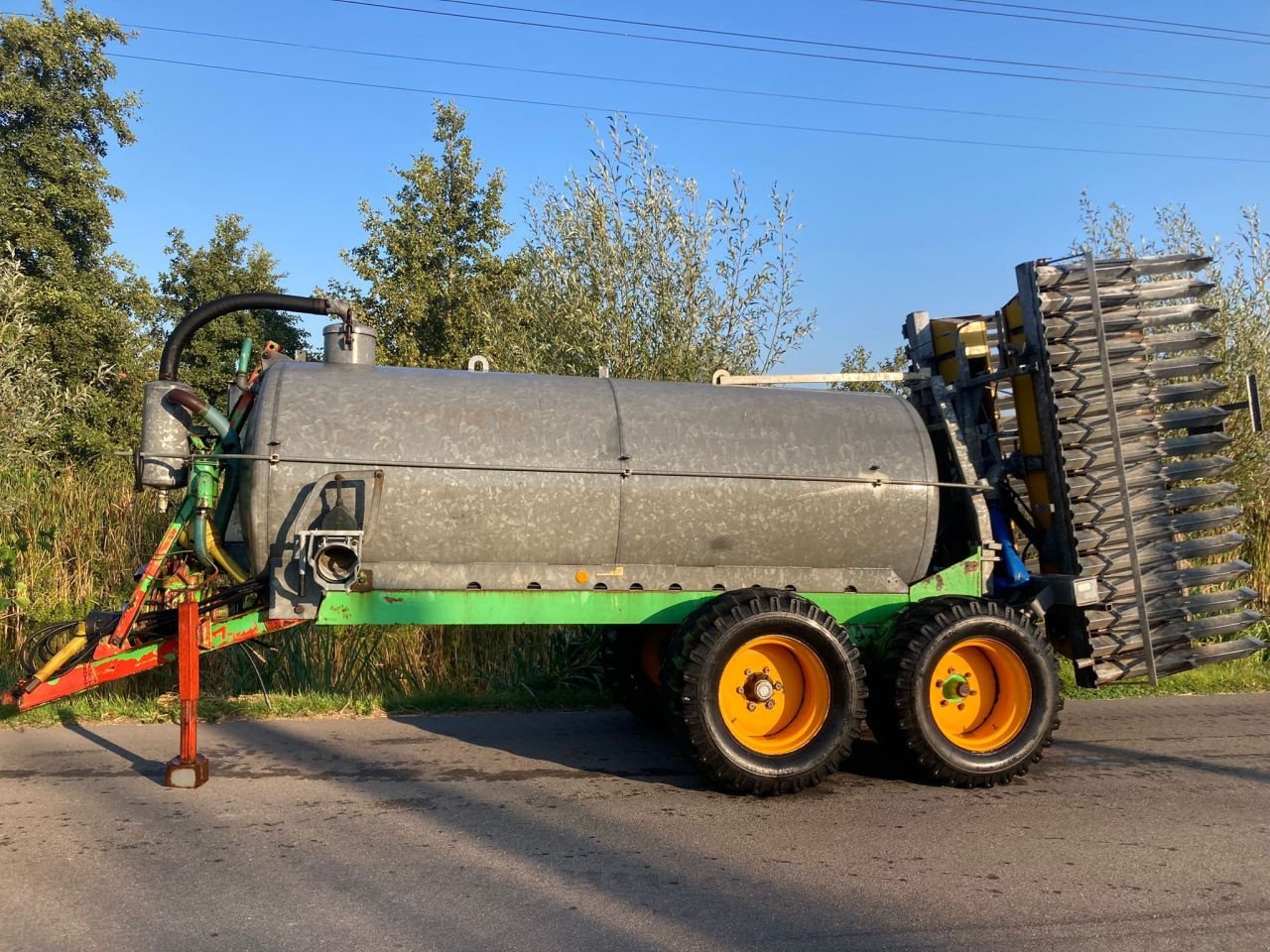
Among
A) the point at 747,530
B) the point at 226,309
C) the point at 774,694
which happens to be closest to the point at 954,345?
the point at 747,530

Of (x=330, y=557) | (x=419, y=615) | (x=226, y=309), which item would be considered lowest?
(x=419, y=615)

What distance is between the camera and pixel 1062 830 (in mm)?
4770

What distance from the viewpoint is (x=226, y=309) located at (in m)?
5.66

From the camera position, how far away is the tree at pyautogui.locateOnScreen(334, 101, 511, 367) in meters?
19.1

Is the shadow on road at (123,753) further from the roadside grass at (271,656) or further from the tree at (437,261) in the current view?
the tree at (437,261)

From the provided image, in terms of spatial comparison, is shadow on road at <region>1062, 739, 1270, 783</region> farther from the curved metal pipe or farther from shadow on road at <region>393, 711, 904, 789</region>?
the curved metal pipe

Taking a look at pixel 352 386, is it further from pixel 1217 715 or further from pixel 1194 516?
pixel 1217 715

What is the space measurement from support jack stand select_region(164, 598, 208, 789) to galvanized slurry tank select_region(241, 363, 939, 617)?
1.47ft

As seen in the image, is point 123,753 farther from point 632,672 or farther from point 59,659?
point 632,672

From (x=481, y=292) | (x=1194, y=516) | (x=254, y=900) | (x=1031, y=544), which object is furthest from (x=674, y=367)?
(x=481, y=292)

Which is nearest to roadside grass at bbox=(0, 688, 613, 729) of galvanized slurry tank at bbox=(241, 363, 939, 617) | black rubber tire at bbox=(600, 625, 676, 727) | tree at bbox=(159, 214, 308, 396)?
black rubber tire at bbox=(600, 625, 676, 727)

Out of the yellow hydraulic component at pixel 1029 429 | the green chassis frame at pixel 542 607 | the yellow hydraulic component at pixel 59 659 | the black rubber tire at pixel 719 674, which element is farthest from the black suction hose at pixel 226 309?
the yellow hydraulic component at pixel 1029 429

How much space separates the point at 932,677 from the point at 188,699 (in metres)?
4.09

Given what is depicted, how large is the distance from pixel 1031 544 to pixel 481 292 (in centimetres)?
1471
